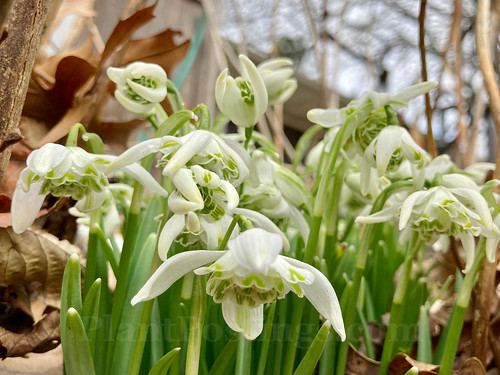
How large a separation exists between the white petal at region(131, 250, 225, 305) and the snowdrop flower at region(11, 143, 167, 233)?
12 centimetres

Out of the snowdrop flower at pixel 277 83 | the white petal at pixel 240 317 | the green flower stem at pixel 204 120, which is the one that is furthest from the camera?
the snowdrop flower at pixel 277 83

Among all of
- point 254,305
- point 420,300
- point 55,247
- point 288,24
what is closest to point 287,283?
point 254,305

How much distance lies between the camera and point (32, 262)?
0.85m

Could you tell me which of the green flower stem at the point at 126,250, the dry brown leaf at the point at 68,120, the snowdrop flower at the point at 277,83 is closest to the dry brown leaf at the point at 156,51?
the dry brown leaf at the point at 68,120

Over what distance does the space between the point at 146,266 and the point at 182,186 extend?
0.27 metres

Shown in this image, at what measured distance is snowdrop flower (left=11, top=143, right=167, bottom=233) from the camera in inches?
23.2

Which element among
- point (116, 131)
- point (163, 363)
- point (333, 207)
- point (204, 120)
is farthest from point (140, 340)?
point (116, 131)

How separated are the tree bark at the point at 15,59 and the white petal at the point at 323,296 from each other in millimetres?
292

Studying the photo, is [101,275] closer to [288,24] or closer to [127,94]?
[127,94]

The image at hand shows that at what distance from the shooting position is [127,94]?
75cm

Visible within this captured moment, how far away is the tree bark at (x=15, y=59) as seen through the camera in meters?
0.51

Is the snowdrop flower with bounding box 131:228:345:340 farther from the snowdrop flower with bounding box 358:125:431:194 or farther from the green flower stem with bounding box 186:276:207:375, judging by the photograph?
the snowdrop flower with bounding box 358:125:431:194

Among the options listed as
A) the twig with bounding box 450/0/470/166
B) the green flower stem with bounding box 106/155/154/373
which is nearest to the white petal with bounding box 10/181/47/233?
the green flower stem with bounding box 106/155/154/373

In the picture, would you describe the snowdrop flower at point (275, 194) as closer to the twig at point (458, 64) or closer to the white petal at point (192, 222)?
the white petal at point (192, 222)
